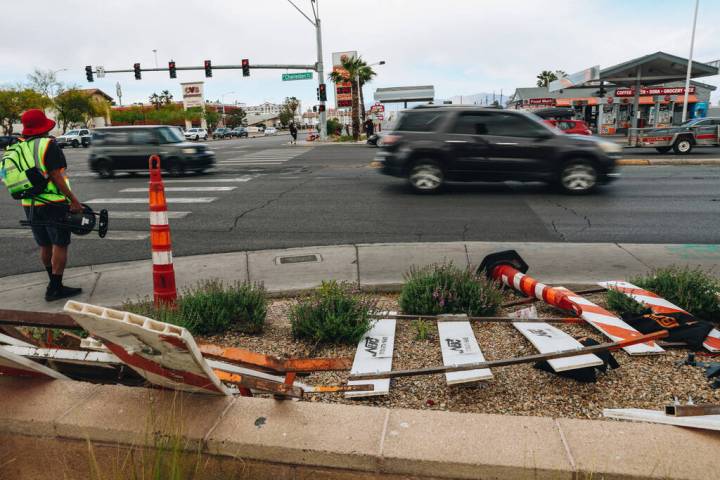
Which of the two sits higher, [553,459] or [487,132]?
[487,132]

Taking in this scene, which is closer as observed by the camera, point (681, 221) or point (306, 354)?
point (306, 354)

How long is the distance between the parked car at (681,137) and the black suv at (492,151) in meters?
12.2

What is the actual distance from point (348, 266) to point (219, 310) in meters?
2.74

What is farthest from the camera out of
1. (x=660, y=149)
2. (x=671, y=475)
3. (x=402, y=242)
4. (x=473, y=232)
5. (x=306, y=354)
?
(x=660, y=149)

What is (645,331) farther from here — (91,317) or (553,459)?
(91,317)

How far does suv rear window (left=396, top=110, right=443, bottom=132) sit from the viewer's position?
1291 cm

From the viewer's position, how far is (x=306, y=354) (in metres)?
3.91

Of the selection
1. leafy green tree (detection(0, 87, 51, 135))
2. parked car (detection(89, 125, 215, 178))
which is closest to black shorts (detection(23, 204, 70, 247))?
parked car (detection(89, 125, 215, 178))

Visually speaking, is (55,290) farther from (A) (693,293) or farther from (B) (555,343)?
(A) (693,293)

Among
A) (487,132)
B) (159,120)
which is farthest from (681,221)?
(159,120)

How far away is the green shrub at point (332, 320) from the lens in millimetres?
3977

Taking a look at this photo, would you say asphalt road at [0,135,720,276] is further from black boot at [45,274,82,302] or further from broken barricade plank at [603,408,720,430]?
broken barricade plank at [603,408,720,430]

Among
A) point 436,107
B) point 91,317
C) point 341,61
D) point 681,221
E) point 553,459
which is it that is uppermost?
point 341,61

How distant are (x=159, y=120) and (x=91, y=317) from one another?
10696 cm
